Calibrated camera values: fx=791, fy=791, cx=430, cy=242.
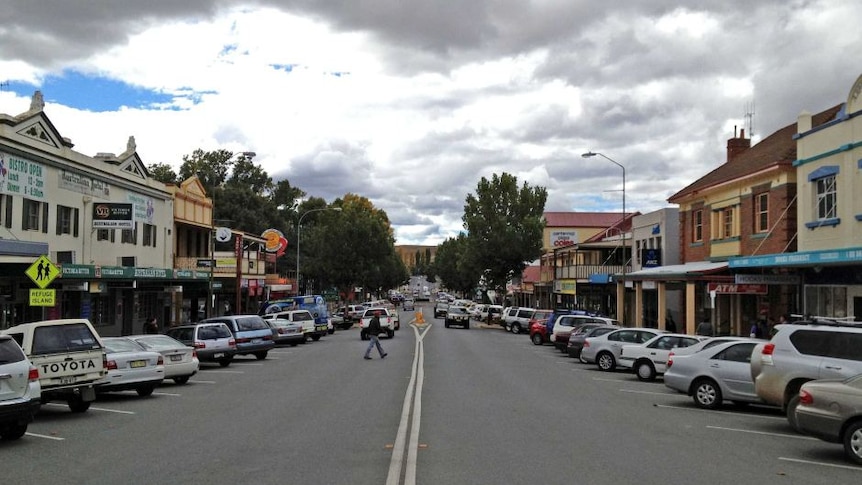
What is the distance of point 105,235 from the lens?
37125 mm

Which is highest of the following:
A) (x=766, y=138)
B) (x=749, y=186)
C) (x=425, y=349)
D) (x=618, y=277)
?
(x=766, y=138)

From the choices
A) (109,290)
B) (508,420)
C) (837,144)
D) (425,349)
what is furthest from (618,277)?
(508,420)

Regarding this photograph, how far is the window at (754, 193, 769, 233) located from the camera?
30.8 m

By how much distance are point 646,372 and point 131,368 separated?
13.4 metres

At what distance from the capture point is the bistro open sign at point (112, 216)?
34250 mm

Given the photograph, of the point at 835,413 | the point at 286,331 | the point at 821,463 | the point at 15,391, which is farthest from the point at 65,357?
the point at 286,331

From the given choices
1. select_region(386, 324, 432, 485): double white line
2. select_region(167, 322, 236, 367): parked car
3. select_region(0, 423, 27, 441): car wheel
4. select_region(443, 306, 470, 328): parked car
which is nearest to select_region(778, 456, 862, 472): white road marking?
select_region(386, 324, 432, 485): double white line

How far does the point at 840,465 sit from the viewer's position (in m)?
10.1

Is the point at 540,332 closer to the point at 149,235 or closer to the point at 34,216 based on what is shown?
the point at 149,235

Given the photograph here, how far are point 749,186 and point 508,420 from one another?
2263cm

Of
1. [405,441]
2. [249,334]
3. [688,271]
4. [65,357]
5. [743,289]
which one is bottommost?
[405,441]

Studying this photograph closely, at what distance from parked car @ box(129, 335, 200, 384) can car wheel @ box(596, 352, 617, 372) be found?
482 inches

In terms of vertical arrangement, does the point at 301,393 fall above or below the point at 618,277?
below

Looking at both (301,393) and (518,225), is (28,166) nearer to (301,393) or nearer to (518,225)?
(301,393)
